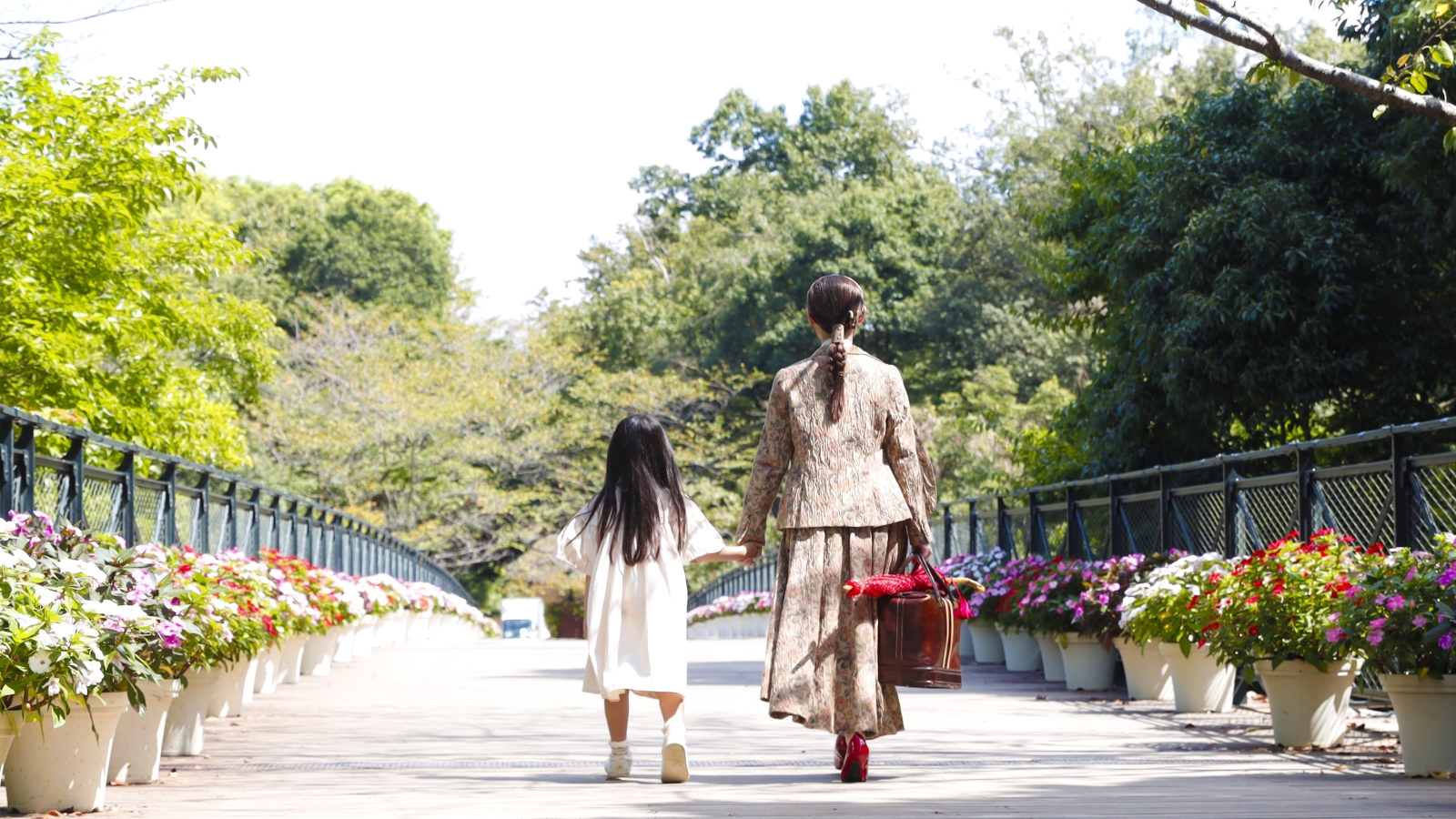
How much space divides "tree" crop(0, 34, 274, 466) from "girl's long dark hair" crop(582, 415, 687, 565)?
9454 mm

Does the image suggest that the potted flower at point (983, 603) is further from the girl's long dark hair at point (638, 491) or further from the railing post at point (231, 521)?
the girl's long dark hair at point (638, 491)

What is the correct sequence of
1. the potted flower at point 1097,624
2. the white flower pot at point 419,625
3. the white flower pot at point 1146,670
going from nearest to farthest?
the white flower pot at point 1146,670 → the potted flower at point 1097,624 → the white flower pot at point 419,625

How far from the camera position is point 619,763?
563cm

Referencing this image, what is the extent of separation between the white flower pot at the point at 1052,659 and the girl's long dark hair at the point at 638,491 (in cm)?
560

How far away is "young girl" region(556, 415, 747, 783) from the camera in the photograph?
562 cm

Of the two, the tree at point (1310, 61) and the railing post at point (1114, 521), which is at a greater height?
the tree at point (1310, 61)

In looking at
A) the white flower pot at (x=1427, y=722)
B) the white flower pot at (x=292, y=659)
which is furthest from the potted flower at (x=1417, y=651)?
the white flower pot at (x=292, y=659)

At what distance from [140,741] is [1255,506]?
6.02 m

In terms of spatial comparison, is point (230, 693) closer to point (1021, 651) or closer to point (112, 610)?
point (112, 610)

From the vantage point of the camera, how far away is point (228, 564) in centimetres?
736

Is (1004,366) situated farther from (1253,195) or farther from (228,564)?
(228,564)

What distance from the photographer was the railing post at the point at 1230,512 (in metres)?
8.66

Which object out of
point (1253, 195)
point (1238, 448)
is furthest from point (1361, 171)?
point (1238, 448)

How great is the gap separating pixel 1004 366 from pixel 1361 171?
18.5 meters
